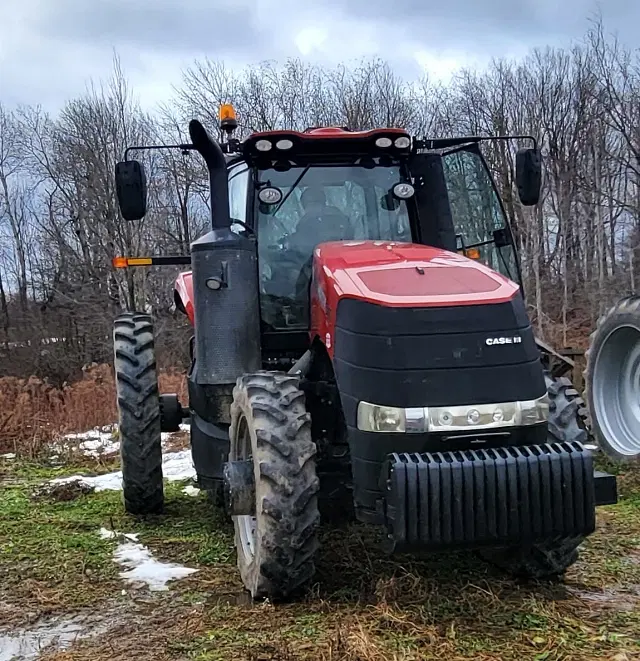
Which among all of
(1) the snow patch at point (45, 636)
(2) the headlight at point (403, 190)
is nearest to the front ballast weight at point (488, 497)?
(1) the snow patch at point (45, 636)

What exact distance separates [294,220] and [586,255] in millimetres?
19501

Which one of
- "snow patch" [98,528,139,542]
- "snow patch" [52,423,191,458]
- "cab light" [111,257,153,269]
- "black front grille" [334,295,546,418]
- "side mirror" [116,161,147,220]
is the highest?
"side mirror" [116,161,147,220]

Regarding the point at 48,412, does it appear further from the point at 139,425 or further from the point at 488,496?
the point at 488,496

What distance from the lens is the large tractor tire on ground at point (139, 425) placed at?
5.74 meters

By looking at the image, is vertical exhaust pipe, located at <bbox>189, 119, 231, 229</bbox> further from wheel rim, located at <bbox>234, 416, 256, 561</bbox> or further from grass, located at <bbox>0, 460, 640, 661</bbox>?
grass, located at <bbox>0, 460, 640, 661</bbox>

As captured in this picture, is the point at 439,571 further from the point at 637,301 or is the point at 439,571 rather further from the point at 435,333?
the point at 637,301

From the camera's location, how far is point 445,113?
78.1 ft

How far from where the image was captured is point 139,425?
225 inches

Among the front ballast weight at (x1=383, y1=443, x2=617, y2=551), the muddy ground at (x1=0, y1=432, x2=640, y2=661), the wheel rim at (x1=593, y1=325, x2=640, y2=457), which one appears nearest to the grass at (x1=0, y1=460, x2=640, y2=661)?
the muddy ground at (x1=0, y1=432, x2=640, y2=661)

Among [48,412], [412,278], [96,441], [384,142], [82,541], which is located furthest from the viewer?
[48,412]

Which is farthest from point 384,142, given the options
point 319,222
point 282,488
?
point 282,488

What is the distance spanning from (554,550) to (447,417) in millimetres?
968

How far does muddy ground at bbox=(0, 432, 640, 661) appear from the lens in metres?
3.29

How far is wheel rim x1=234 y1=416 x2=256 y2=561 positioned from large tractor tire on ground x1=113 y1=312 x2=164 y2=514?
5.03 ft
